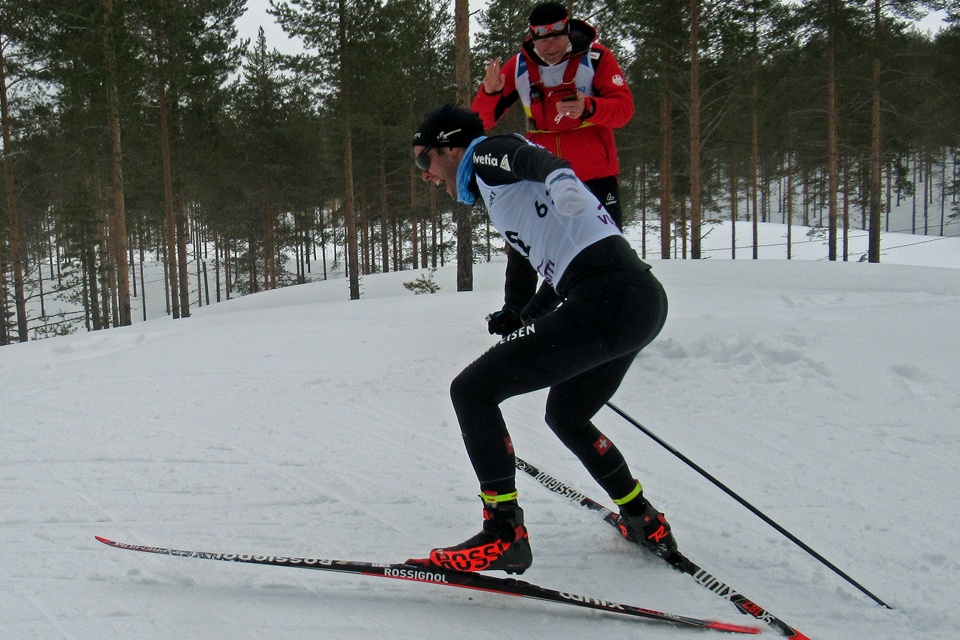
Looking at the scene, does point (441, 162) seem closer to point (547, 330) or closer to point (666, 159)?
point (547, 330)

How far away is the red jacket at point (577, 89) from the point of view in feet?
Answer: 13.1

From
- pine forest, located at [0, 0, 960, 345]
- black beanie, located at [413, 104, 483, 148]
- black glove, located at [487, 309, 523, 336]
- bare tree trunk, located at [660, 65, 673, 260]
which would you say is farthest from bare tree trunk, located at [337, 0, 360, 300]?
black beanie, located at [413, 104, 483, 148]

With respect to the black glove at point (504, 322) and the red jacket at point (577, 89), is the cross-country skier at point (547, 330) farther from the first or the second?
the red jacket at point (577, 89)

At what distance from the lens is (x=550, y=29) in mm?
3766

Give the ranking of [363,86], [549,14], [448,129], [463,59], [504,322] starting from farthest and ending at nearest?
[363,86], [463,59], [549,14], [504,322], [448,129]

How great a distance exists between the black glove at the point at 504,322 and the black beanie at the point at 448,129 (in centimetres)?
97

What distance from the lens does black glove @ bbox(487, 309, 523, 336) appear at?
329cm

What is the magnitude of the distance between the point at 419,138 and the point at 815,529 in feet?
8.78

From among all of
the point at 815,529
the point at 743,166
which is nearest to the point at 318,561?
the point at 815,529

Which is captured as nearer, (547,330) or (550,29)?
(547,330)

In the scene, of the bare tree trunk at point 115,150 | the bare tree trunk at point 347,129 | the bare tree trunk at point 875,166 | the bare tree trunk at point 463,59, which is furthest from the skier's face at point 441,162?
the bare tree trunk at point 875,166

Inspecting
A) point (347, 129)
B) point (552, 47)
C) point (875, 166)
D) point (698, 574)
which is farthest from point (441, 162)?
point (875, 166)

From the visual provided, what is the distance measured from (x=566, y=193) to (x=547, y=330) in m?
0.55

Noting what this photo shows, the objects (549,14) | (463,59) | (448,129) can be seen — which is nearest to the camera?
(448,129)
